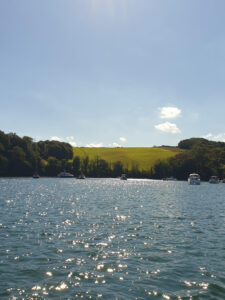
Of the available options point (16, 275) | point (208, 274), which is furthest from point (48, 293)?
point (208, 274)

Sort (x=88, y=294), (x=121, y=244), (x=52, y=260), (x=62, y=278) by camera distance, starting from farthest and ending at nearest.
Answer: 1. (x=121, y=244)
2. (x=52, y=260)
3. (x=62, y=278)
4. (x=88, y=294)

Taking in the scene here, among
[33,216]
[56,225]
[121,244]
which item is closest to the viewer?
[121,244]

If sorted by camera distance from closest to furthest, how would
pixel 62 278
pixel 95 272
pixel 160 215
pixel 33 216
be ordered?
1. pixel 62 278
2. pixel 95 272
3. pixel 33 216
4. pixel 160 215

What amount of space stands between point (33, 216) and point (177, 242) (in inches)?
876

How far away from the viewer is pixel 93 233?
3034 cm

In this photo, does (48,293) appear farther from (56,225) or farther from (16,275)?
(56,225)

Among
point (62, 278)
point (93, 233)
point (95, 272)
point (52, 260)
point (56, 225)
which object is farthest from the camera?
point (56, 225)

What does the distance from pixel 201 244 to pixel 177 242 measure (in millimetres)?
2095

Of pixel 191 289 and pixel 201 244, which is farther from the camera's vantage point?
pixel 201 244

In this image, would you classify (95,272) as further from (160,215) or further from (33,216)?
(160,215)

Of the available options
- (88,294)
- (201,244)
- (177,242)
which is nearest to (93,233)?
(177,242)

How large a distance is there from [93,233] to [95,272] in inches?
466

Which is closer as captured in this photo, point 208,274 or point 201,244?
point 208,274

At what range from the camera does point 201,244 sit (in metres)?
26.5
